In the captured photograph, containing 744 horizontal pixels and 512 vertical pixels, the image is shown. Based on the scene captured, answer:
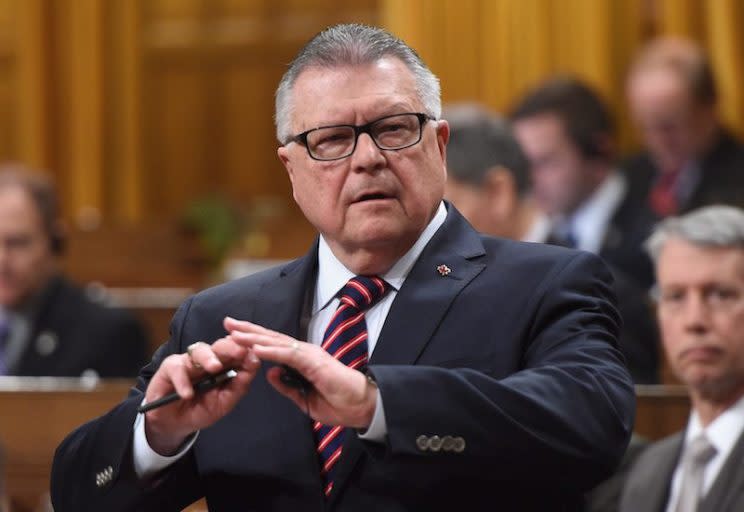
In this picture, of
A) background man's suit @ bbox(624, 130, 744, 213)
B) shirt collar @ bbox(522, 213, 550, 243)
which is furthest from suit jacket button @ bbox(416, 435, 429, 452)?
background man's suit @ bbox(624, 130, 744, 213)

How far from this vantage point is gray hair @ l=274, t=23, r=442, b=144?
221 cm

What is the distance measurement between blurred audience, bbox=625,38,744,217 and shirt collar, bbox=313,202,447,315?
3.39 metres

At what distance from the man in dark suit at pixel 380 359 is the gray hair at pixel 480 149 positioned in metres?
1.86

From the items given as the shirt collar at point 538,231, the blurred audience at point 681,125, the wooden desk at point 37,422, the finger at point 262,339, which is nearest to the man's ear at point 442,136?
the finger at point 262,339

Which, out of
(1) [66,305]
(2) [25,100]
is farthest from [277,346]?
(2) [25,100]

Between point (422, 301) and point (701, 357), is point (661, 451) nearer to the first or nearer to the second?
point (701, 357)

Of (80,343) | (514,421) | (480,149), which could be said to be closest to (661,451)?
(480,149)

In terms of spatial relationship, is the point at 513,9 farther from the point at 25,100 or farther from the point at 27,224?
the point at 25,100

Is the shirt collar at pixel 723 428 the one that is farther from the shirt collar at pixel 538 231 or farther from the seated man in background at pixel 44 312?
the seated man in background at pixel 44 312

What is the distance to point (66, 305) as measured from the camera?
17.6 feet

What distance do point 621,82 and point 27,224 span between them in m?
2.84

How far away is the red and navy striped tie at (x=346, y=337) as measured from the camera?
2154mm

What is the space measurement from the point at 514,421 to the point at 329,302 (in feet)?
1.56

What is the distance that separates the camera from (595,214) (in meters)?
5.61
